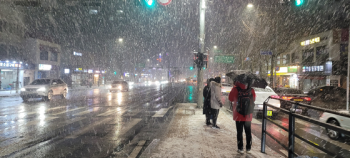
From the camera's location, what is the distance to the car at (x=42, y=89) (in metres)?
15.7

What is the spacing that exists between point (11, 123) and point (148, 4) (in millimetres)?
6808

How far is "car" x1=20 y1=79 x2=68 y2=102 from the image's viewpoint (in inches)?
618

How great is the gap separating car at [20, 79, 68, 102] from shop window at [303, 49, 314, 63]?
103 ft

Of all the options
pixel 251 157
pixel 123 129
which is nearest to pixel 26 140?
pixel 123 129

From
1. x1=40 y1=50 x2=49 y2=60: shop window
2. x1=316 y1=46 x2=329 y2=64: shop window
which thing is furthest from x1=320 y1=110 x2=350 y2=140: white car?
x1=40 y1=50 x2=49 y2=60: shop window

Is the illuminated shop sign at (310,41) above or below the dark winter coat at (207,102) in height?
above

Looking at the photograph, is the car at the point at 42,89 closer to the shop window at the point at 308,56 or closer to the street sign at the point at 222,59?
the street sign at the point at 222,59

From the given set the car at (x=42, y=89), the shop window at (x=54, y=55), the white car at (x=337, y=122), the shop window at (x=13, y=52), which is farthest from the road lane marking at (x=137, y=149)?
the shop window at (x=54, y=55)

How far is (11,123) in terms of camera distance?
8.09 meters

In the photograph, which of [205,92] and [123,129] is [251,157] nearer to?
[205,92]

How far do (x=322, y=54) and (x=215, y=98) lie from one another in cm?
2735

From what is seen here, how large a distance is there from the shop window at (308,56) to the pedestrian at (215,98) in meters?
29.0

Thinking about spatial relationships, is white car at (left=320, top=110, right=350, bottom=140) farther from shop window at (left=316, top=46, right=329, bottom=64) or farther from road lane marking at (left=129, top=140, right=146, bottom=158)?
shop window at (left=316, top=46, right=329, bottom=64)

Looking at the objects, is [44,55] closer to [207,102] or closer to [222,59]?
[222,59]
